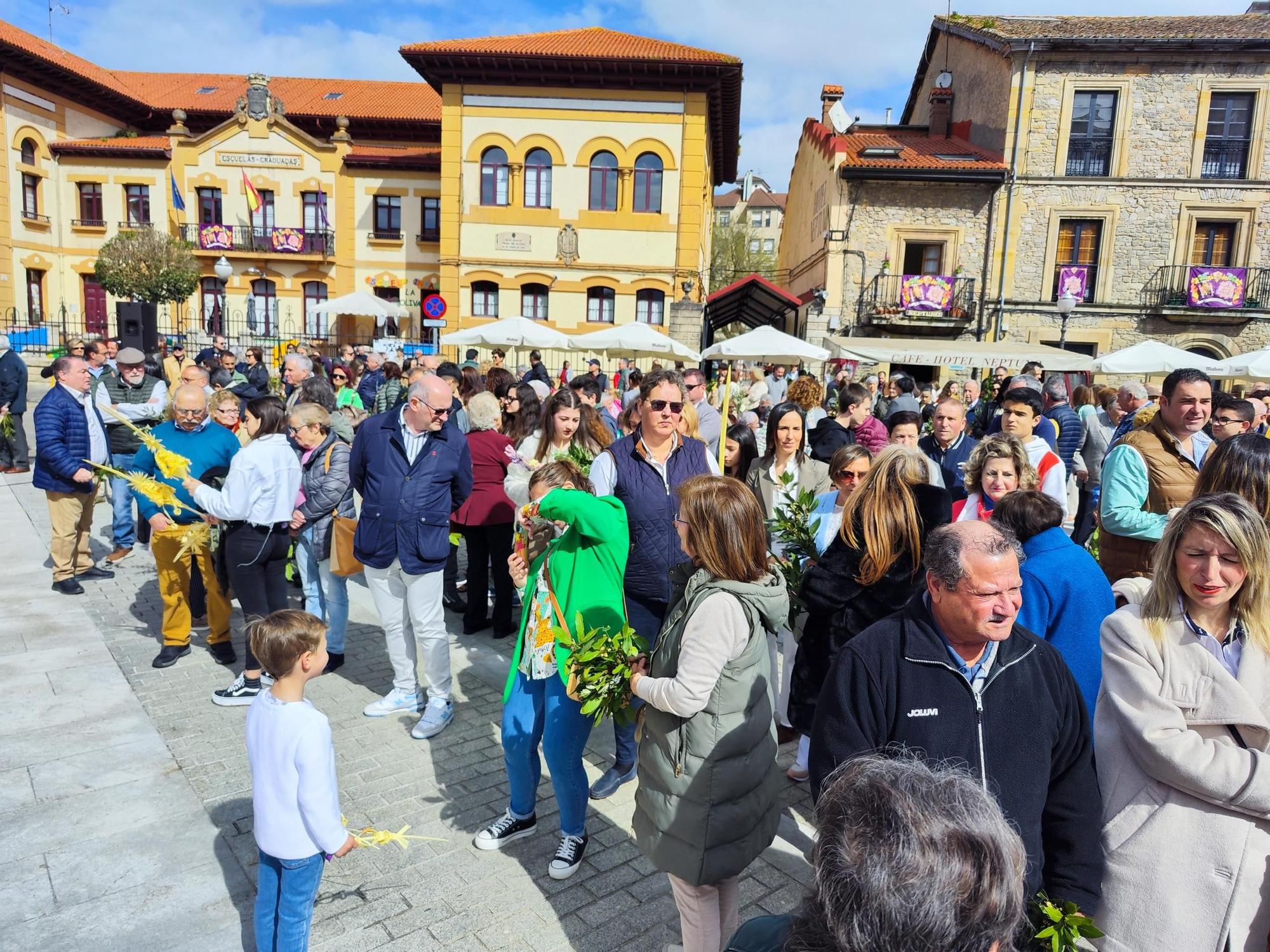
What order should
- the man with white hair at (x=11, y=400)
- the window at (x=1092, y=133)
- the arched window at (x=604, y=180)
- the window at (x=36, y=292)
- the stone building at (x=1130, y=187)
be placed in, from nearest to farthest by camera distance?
1. the man with white hair at (x=11, y=400)
2. the stone building at (x=1130, y=187)
3. the window at (x=1092, y=133)
4. the arched window at (x=604, y=180)
5. the window at (x=36, y=292)

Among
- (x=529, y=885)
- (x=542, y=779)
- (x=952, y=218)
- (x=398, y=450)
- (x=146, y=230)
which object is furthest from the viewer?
(x=146, y=230)

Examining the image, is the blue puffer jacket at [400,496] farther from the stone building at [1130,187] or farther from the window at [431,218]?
the window at [431,218]

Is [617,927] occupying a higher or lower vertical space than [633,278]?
lower

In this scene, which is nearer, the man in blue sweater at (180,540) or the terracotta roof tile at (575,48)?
the man in blue sweater at (180,540)

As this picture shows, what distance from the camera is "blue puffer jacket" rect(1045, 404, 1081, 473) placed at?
9.04 metres

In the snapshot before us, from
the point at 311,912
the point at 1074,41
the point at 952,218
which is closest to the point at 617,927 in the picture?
the point at 311,912

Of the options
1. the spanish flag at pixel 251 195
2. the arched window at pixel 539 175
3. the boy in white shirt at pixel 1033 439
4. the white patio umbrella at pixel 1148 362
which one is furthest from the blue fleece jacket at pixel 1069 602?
the spanish flag at pixel 251 195

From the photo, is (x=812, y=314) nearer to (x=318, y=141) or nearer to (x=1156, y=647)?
(x=318, y=141)

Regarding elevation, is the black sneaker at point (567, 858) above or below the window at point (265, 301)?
below

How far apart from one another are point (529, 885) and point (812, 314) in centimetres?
2361

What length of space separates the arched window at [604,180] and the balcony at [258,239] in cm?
1141

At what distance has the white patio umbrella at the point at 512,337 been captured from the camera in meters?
15.2

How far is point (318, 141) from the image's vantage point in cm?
2991

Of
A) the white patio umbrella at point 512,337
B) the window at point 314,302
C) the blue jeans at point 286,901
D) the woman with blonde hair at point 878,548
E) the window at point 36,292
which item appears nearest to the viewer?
the blue jeans at point 286,901
